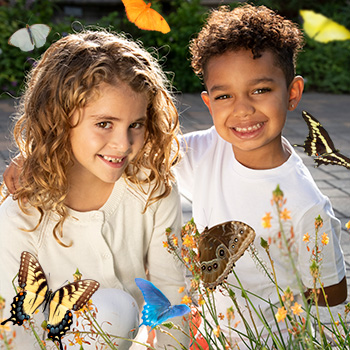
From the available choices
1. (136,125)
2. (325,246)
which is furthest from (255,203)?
(136,125)

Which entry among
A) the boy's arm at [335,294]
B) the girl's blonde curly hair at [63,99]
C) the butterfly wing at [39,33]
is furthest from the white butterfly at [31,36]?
the boy's arm at [335,294]

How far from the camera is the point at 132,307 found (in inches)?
80.7

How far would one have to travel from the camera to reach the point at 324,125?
5996 mm

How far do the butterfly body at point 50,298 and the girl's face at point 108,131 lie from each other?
0.45 m

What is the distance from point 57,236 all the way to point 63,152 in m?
0.28

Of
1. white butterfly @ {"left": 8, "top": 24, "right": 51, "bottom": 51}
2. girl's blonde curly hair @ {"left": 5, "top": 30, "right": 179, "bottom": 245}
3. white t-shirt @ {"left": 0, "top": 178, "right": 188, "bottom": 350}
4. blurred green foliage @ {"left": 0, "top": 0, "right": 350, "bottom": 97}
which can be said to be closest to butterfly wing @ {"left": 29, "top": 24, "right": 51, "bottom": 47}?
white butterfly @ {"left": 8, "top": 24, "right": 51, "bottom": 51}

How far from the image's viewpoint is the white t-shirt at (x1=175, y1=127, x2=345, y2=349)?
7.00ft

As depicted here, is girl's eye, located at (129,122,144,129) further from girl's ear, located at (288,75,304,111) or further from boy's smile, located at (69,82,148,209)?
girl's ear, located at (288,75,304,111)

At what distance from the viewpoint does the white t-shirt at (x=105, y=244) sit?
2.03m

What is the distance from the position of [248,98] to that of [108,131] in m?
0.51

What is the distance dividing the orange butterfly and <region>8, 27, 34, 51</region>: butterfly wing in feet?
1.12

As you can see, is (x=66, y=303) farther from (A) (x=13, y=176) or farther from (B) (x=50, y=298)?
(A) (x=13, y=176)

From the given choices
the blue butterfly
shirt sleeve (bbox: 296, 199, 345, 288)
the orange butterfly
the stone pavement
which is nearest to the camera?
the blue butterfly

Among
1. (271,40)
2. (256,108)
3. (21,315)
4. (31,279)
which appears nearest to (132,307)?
(31,279)
